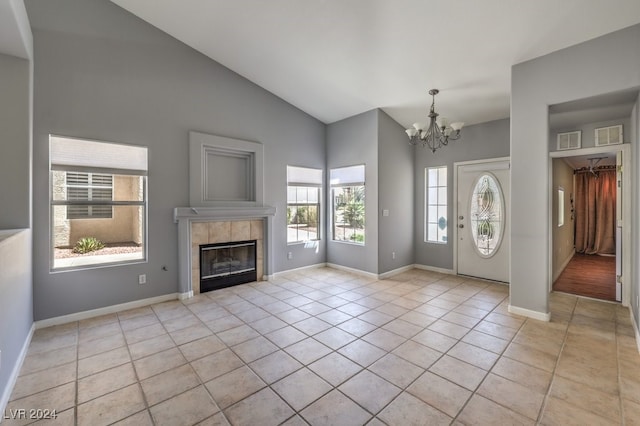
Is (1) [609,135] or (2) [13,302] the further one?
(1) [609,135]

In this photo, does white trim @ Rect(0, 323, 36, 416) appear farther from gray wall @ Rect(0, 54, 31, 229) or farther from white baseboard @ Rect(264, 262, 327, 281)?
white baseboard @ Rect(264, 262, 327, 281)

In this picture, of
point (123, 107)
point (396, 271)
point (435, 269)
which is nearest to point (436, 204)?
point (435, 269)

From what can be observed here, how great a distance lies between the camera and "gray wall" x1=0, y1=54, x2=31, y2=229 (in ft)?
9.04

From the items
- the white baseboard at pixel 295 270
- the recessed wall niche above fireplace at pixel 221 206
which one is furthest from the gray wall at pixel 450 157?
the recessed wall niche above fireplace at pixel 221 206

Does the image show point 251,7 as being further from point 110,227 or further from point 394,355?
point 394,355

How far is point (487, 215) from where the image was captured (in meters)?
5.07

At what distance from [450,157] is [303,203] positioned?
3012 mm

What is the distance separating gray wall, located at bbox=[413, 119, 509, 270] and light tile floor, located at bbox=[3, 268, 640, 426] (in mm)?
1783

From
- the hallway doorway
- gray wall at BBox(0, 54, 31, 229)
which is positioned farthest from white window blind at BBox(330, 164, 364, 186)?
gray wall at BBox(0, 54, 31, 229)

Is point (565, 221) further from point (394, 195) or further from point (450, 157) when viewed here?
point (394, 195)

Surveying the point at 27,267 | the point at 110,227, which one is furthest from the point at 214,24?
the point at 27,267

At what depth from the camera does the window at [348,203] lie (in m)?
5.54

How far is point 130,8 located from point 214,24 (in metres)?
1.09

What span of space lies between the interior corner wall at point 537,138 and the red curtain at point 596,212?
521 cm
